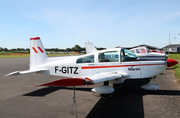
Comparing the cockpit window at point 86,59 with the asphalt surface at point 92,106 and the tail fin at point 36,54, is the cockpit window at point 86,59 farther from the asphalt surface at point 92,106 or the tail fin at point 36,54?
the tail fin at point 36,54

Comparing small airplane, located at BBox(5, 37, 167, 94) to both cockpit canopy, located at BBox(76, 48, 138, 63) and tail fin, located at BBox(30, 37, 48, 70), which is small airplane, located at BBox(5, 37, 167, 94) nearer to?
cockpit canopy, located at BBox(76, 48, 138, 63)

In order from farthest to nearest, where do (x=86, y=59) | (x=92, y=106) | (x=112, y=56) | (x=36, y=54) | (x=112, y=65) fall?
(x=36, y=54) < (x=86, y=59) < (x=112, y=56) < (x=112, y=65) < (x=92, y=106)

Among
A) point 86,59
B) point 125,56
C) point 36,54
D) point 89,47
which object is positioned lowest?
point 86,59

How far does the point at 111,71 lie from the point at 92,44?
13744mm

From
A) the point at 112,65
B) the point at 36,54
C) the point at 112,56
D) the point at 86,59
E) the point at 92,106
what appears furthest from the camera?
the point at 36,54

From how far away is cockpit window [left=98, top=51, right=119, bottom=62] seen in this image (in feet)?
18.5

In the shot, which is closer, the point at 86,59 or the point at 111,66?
the point at 111,66

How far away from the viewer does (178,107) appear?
13.9ft

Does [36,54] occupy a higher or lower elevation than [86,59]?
higher

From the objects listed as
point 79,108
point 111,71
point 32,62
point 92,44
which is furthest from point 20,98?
point 92,44

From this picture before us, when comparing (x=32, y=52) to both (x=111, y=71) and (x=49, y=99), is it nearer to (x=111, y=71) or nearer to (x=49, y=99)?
(x=49, y=99)

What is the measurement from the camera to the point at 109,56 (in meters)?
5.72

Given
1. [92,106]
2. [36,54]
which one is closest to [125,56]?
[92,106]

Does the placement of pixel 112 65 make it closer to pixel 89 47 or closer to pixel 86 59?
pixel 86 59
